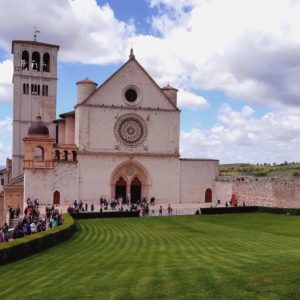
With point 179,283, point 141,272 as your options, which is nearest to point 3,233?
point 141,272

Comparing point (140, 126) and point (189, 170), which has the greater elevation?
point (140, 126)

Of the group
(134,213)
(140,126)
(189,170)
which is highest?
(140,126)

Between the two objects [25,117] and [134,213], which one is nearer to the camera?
[134,213]

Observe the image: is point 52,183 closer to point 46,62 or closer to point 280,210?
point 46,62

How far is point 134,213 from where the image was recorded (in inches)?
1761

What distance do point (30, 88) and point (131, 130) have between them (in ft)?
56.3

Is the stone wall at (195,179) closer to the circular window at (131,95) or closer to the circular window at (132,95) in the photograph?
the circular window at (132,95)

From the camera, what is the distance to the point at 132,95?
187ft

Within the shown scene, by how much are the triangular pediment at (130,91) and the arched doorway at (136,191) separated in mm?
9052

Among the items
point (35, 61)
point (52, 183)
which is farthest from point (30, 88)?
point (52, 183)

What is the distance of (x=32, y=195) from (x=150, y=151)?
1469cm

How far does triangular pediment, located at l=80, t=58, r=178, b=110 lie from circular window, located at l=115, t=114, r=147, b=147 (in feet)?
5.04

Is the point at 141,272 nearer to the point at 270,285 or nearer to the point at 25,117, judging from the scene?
the point at 270,285

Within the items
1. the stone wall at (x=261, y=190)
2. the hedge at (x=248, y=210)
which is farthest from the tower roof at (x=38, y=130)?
the stone wall at (x=261, y=190)
